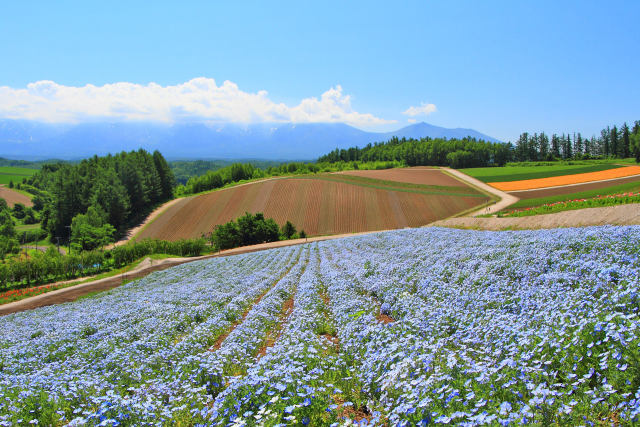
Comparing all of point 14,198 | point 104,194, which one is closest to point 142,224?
point 104,194

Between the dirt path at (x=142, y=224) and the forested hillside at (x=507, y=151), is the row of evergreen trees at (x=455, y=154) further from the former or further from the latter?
the dirt path at (x=142, y=224)

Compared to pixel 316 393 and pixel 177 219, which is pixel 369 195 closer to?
pixel 177 219

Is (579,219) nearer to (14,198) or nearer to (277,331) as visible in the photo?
(277,331)

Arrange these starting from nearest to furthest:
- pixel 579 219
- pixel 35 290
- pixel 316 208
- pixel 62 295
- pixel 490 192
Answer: pixel 579 219 < pixel 62 295 < pixel 35 290 < pixel 316 208 < pixel 490 192

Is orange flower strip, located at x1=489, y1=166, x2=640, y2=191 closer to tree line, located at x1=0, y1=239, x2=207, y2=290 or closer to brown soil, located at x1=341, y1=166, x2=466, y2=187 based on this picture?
brown soil, located at x1=341, y1=166, x2=466, y2=187

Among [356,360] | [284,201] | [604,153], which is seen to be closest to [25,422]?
[356,360]

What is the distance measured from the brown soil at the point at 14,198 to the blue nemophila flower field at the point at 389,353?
167 metres

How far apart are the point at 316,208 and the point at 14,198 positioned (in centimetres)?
14838

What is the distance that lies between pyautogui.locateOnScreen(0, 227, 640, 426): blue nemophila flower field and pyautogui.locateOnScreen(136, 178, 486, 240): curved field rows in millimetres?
54115

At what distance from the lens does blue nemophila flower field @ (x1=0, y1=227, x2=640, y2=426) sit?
186 inches

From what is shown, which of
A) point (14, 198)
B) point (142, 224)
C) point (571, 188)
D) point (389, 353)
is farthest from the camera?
point (14, 198)

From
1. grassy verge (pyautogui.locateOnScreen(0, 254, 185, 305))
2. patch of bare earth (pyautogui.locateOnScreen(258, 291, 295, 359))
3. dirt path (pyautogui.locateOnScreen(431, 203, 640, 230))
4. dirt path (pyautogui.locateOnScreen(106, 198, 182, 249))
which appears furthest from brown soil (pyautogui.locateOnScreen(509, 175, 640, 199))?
dirt path (pyautogui.locateOnScreen(106, 198, 182, 249))

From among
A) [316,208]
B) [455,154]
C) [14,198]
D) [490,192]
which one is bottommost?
[316,208]

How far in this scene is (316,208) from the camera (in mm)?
80875
